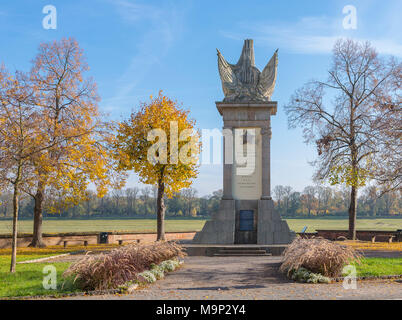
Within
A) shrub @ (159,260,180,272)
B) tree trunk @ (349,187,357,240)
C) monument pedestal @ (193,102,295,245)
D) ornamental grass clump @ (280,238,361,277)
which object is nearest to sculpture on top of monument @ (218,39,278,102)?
monument pedestal @ (193,102,295,245)

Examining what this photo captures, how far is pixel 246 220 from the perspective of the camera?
2019 centimetres

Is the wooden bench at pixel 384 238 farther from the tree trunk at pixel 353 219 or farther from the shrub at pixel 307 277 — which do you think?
the shrub at pixel 307 277

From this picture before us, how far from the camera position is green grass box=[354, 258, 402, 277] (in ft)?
39.1

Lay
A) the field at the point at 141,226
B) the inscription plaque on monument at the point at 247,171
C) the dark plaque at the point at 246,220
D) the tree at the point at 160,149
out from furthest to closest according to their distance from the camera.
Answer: the field at the point at 141,226
the tree at the point at 160,149
the inscription plaque on monument at the point at 247,171
the dark plaque at the point at 246,220

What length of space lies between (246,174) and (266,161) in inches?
47.6

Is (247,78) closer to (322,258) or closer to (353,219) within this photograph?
(322,258)

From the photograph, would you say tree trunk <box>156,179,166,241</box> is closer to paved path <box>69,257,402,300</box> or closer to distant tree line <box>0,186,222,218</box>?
paved path <box>69,257,402,300</box>

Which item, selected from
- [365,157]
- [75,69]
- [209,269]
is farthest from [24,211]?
[209,269]

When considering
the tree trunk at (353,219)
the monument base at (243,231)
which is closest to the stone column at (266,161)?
the monument base at (243,231)

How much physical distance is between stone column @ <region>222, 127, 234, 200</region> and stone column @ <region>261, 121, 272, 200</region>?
160cm

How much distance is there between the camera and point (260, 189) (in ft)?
67.2

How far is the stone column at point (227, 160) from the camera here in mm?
20344

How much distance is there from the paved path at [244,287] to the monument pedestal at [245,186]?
20.1 ft

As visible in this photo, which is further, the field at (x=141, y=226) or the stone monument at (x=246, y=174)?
the field at (x=141, y=226)
